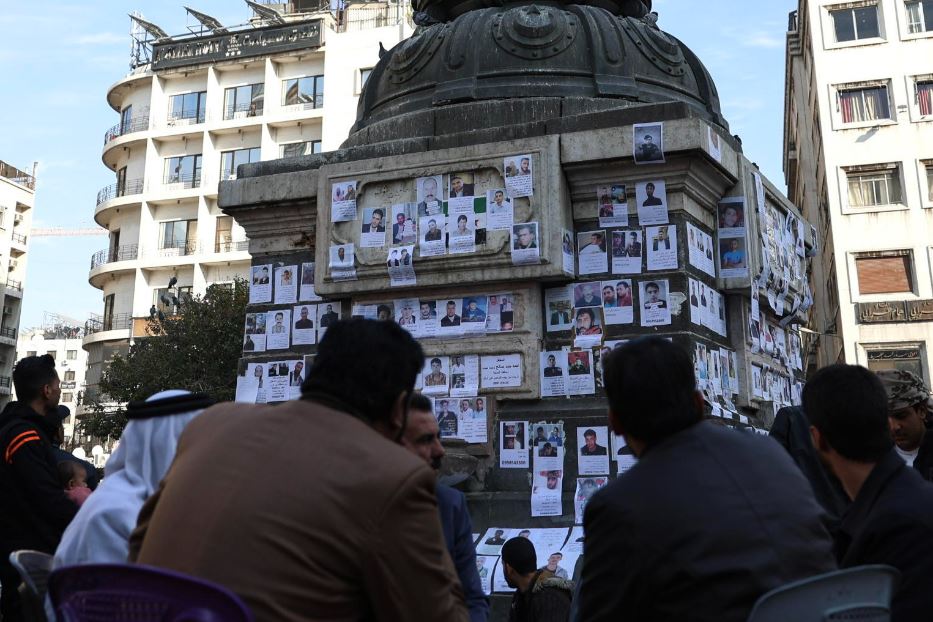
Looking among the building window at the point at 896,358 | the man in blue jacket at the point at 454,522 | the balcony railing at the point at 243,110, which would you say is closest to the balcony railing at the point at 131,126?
the balcony railing at the point at 243,110

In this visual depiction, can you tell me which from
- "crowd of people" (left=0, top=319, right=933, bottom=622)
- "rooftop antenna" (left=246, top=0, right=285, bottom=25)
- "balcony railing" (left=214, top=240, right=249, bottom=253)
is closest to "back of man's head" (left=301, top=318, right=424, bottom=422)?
"crowd of people" (left=0, top=319, right=933, bottom=622)

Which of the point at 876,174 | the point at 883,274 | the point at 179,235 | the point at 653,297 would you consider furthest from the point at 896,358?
the point at 179,235

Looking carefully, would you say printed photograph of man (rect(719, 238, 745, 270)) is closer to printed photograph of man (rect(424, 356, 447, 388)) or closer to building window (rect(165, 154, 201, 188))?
printed photograph of man (rect(424, 356, 447, 388))

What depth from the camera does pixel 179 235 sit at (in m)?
41.1

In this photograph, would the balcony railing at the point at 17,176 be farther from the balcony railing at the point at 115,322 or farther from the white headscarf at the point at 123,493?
the white headscarf at the point at 123,493

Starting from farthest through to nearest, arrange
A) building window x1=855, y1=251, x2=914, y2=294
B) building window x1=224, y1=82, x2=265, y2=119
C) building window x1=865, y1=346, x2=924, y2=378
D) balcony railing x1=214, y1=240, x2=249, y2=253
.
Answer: building window x1=224, y1=82, x2=265, y2=119 → balcony railing x1=214, y1=240, x2=249, y2=253 → building window x1=855, y1=251, x2=914, y2=294 → building window x1=865, y1=346, x2=924, y2=378

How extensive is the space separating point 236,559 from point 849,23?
33.8 m

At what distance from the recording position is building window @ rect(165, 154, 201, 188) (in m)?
41.4

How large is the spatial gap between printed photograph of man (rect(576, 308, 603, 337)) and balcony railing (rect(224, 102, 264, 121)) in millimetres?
37591

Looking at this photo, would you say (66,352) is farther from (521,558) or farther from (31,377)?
(521,558)

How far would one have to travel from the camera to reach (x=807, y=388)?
260 centimetres

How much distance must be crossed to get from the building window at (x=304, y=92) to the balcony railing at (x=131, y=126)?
6.61 metres

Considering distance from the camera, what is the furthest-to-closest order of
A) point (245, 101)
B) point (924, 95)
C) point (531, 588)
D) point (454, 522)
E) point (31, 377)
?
1. point (245, 101)
2. point (924, 95)
3. point (31, 377)
4. point (531, 588)
5. point (454, 522)

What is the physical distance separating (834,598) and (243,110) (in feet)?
137
